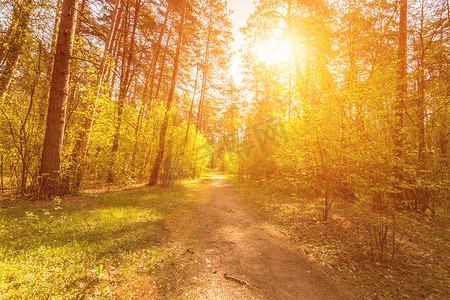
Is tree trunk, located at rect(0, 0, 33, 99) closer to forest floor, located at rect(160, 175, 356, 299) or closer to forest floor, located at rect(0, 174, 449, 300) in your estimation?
forest floor, located at rect(0, 174, 449, 300)

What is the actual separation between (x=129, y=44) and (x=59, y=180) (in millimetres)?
9753

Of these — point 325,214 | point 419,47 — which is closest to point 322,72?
point 325,214

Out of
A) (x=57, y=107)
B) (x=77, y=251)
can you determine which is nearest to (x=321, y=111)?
(x=77, y=251)

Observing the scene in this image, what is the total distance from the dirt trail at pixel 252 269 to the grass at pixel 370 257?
49cm

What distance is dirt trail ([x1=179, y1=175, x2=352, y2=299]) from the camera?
2.89m

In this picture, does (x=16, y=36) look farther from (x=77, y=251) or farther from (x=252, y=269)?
(x=252, y=269)

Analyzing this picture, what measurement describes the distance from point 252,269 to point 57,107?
7.17 meters

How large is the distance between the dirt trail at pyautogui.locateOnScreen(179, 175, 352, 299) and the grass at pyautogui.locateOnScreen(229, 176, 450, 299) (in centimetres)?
49

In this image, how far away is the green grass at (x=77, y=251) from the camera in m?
2.50

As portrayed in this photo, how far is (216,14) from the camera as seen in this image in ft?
52.8

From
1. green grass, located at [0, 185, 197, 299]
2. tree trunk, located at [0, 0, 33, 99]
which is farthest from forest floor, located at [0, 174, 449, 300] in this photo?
tree trunk, located at [0, 0, 33, 99]

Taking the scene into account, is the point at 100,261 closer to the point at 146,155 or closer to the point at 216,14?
the point at 146,155

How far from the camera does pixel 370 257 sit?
13.1 ft

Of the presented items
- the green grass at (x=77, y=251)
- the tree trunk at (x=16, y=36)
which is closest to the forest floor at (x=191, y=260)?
the green grass at (x=77, y=251)
